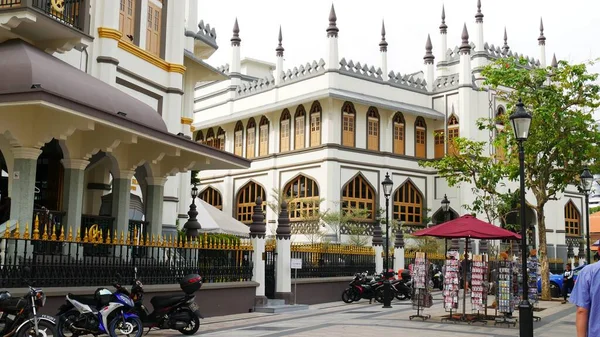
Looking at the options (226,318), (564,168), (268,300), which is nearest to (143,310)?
(226,318)

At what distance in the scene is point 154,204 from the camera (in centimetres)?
1647

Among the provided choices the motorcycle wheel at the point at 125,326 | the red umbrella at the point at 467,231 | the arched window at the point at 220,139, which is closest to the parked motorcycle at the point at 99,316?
the motorcycle wheel at the point at 125,326

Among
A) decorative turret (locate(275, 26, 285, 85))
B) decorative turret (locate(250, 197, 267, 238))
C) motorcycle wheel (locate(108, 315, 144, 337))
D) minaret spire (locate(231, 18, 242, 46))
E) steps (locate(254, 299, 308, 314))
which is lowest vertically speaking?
steps (locate(254, 299, 308, 314))

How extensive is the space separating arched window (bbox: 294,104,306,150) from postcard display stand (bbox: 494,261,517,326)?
65.8ft

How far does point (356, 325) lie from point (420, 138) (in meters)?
24.3

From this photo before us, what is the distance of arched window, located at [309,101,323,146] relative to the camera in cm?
3347

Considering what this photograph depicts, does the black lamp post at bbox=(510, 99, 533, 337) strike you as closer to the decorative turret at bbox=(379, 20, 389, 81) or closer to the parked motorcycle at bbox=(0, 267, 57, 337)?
the parked motorcycle at bbox=(0, 267, 57, 337)

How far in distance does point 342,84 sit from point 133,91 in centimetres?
1651

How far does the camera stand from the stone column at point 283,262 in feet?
56.7

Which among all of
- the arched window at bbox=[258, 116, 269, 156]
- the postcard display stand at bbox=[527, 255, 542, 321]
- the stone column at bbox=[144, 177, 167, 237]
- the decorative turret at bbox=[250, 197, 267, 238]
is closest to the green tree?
the postcard display stand at bbox=[527, 255, 542, 321]

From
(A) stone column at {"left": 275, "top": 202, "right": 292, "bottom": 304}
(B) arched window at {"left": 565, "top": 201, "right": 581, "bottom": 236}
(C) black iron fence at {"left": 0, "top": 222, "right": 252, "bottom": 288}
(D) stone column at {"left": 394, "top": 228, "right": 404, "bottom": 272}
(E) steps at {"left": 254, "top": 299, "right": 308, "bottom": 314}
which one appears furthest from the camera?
(B) arched window at {"left": 565, "top": 201, "right": 581, "bottom": 236}

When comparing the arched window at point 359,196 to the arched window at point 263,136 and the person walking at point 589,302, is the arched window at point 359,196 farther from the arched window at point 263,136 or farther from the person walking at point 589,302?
the person walking at point 589,302

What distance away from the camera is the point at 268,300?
16922mm

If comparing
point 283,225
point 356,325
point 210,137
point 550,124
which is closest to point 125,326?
point 356,325
